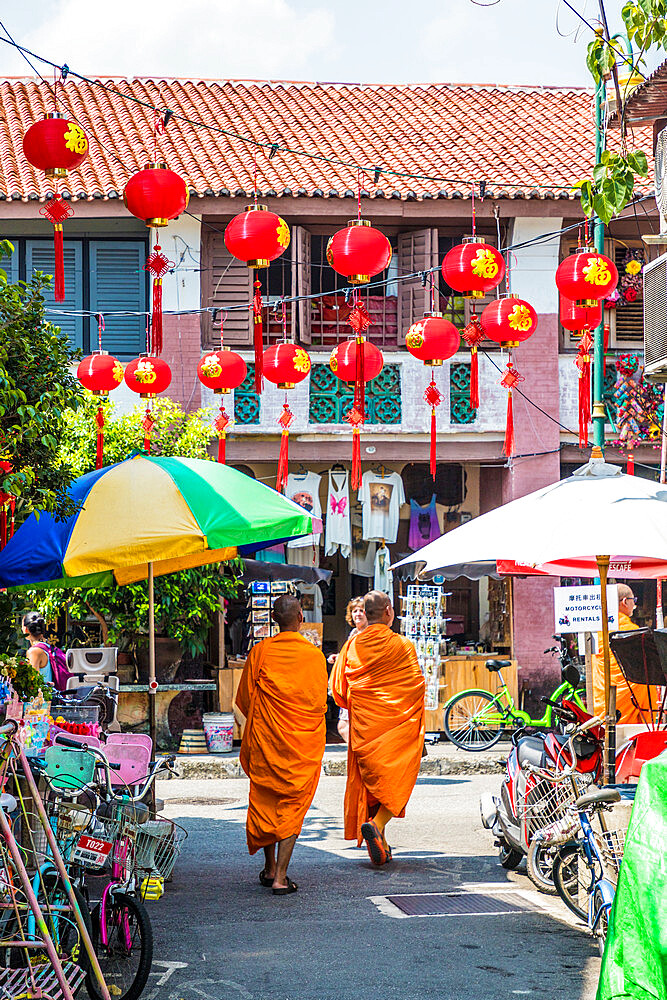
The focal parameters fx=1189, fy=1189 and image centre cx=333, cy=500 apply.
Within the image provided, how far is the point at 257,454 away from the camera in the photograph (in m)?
16.4

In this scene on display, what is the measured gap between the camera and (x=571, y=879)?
666 centimetres

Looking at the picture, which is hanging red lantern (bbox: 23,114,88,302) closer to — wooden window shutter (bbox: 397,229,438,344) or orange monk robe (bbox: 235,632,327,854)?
orange monk robe (bbox: 235,632,327,854)

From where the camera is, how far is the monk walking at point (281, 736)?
7836 millimetres

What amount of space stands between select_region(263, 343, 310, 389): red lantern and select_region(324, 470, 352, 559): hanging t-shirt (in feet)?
13.3

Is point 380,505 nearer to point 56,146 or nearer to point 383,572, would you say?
point 383,572

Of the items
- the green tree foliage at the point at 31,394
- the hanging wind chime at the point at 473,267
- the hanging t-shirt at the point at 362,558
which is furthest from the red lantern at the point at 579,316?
the hanging t-shirt at the point at 362,558

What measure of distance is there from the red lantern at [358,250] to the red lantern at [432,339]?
2177 millimetres

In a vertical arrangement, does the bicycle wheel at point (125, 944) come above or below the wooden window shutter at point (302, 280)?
below

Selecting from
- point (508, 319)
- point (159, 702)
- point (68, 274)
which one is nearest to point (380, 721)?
point (508, 319)

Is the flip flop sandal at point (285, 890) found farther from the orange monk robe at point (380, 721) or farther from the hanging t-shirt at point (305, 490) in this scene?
the hanging t-shirt at point (305, 490)

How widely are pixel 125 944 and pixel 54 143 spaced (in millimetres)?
4873

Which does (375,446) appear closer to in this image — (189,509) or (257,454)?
(257,454)

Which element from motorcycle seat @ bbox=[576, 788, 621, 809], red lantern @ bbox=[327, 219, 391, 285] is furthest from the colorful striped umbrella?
motorcycle seat @ bbox=[576, 788, 621, 809]

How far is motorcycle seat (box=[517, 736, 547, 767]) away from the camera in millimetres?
7578
